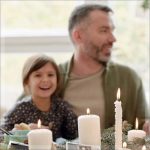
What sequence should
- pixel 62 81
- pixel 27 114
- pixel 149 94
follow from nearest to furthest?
1. pixel 27 114
2. pixel 62 81
3. pixel 149 94

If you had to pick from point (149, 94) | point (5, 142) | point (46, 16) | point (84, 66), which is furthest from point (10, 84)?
point (5, 142)

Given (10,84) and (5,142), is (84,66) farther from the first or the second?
(5,142)

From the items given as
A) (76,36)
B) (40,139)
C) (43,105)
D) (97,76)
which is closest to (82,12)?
(76,36)

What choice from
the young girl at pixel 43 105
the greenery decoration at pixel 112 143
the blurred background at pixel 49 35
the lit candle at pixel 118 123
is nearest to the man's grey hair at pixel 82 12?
the blurred background at pixel 49 35

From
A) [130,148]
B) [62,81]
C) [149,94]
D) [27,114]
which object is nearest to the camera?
[130,148]

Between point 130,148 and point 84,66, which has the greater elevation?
point 84,66

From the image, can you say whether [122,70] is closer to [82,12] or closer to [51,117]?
[82,12]

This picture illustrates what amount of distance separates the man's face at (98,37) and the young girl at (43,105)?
0.33 m

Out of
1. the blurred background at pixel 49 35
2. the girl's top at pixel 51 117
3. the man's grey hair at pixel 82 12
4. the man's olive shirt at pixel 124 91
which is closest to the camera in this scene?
the girl's top at pixel 51 117

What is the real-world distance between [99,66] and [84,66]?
96mm

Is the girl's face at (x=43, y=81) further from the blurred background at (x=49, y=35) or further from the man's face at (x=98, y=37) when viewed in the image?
the blurred background at (x=49, y=35)

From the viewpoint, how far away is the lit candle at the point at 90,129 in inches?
46.6

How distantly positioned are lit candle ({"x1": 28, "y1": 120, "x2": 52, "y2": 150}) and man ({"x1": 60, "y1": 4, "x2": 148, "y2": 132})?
1.31 metres

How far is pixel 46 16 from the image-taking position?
299 centimetres
